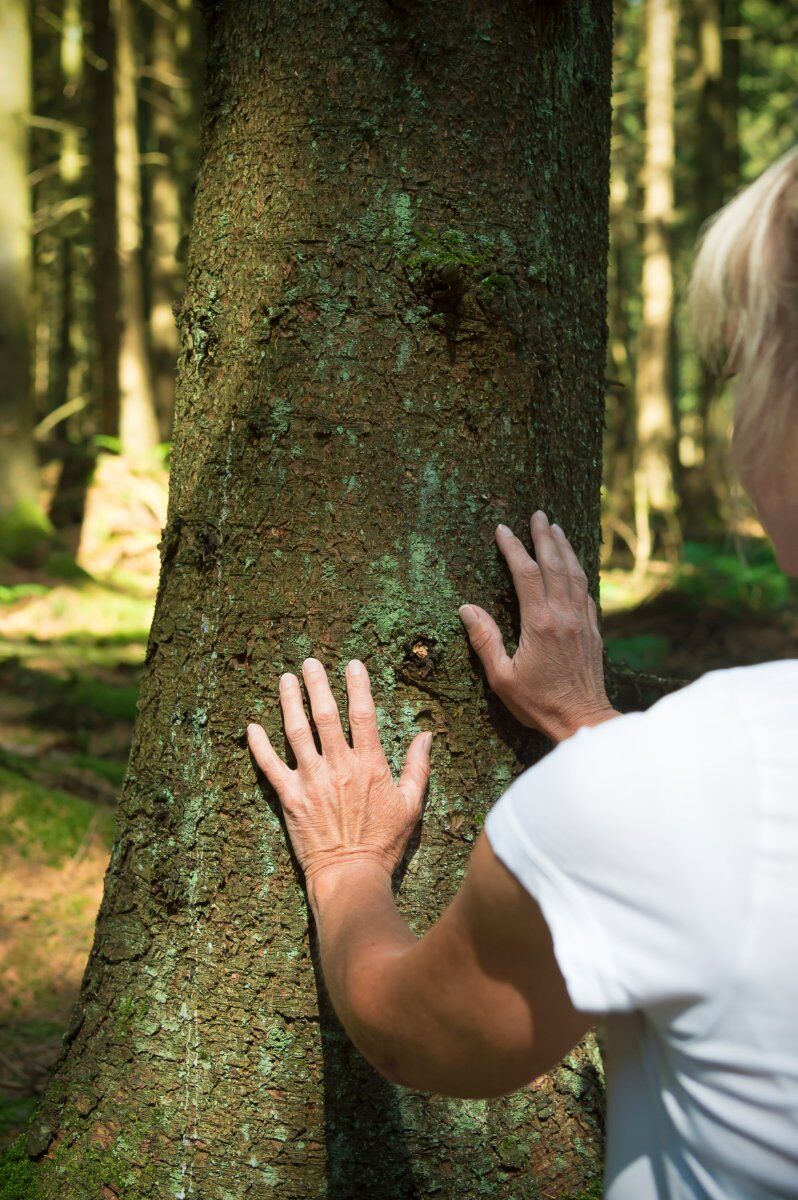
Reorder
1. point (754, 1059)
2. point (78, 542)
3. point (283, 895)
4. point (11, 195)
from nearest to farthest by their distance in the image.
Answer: point (754, 1059), point (283, 895), point (11, 195), point (78, 542)

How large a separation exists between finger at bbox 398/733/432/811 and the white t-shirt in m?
0.82

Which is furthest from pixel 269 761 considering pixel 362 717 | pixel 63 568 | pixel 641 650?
pixel 63 568

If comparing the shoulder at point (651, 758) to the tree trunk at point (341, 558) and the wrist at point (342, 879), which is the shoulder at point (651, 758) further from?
the tree trunk at point (341, 558)

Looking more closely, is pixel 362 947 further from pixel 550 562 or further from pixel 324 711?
pixel 550 562

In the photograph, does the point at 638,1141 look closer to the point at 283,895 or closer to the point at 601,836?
the point at 601,836

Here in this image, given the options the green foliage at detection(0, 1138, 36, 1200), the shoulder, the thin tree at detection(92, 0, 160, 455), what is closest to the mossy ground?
the green foliage at detection(0, 1138, 36, 1200)

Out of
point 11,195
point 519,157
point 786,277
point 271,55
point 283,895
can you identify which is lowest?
point 283,895

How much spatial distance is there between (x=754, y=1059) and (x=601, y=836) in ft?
0.89

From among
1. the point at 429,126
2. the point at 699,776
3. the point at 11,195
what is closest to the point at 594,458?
the point at 429,126

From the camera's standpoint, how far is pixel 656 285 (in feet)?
44.2

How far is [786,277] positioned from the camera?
3.72 feet

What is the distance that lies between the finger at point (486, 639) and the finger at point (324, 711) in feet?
1.00

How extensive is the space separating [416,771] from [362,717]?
15 centimetres

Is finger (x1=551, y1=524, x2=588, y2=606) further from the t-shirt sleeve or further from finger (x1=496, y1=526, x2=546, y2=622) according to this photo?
the t-shirt sleeve
